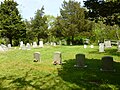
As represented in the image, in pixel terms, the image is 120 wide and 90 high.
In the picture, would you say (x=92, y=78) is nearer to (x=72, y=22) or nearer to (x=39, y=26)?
(x=72, y=22)

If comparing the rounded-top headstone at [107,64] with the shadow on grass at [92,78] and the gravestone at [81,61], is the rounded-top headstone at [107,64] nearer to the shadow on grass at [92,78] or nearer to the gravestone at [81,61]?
the shadow on grass at [92,78]

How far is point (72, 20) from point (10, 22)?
13080 mm

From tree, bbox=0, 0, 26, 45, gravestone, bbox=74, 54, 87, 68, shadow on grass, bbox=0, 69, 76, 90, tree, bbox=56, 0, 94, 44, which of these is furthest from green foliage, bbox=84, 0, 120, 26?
tree, bbox=0, 0, 26, 45

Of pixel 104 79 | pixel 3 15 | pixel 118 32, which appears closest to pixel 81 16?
pixel 118 32

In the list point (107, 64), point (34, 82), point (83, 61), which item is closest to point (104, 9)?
point (107, 64)

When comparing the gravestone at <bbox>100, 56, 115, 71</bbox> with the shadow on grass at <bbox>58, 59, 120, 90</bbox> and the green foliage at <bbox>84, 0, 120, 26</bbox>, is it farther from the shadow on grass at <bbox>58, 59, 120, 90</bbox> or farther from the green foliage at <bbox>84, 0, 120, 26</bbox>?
Result: the green foliage at <bbox>84, 0, 120, 26</bbox>

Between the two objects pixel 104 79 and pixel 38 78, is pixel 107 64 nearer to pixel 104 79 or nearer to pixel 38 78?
pixel 104 79

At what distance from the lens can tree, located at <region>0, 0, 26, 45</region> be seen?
1972 inches

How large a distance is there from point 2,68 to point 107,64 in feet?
23.1

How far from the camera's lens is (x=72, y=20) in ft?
169

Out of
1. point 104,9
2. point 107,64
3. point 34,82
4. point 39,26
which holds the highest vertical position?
point 39,26

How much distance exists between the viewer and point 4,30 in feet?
163

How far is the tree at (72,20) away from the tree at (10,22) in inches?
337

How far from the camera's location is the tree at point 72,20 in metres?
50.6
